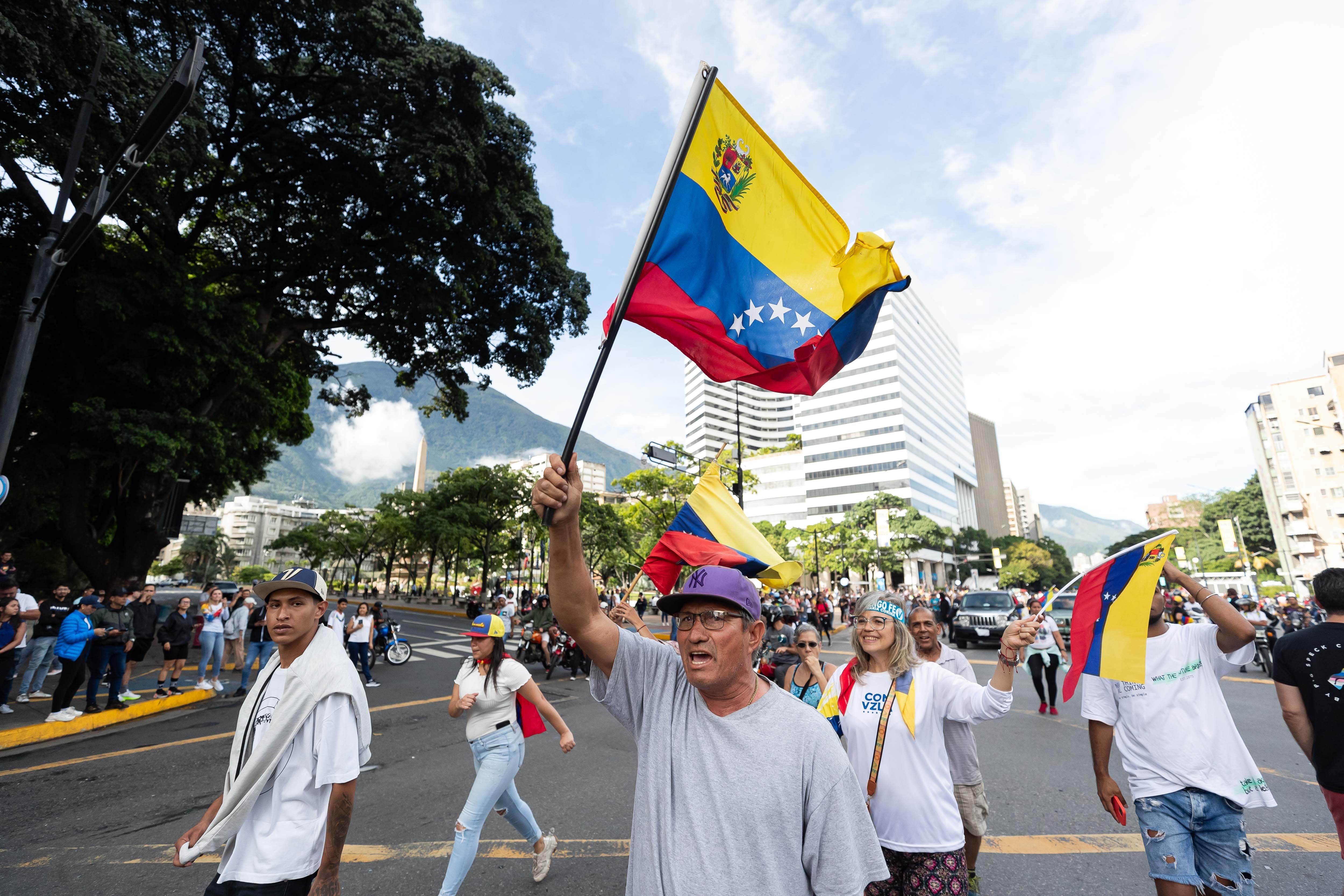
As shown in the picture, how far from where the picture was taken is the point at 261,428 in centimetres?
1780

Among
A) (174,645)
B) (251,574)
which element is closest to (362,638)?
(174,645)

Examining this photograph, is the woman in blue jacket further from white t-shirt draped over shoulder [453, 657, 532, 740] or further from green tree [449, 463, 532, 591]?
green tree [449, 463, 532, 591]

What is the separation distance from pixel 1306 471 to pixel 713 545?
317 ft

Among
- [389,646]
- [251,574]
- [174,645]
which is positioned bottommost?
[389,646]

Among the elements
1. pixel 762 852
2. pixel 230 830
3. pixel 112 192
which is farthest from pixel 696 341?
pixel 112 192

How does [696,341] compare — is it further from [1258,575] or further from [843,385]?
[843,385]

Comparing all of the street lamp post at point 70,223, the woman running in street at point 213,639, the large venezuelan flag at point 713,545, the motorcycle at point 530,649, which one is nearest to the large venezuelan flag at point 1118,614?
the large venezuelan flag at point 713,545

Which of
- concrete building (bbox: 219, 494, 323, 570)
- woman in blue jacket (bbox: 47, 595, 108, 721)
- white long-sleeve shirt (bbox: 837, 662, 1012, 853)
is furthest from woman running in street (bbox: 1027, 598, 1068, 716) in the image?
concrete building (bbox: 219, 494, 323, 570)

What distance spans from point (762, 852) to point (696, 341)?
8.07 feet

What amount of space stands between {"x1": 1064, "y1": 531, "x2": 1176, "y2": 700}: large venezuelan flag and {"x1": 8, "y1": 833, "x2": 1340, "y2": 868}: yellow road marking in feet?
7.09

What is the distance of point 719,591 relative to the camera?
1850mm

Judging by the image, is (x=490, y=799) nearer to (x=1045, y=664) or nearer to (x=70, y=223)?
(x=70, y=223)

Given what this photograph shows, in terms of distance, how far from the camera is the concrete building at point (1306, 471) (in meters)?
66.2

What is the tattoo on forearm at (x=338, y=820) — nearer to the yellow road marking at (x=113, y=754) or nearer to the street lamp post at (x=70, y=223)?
the yellow road marking at (x=113, y=754)
